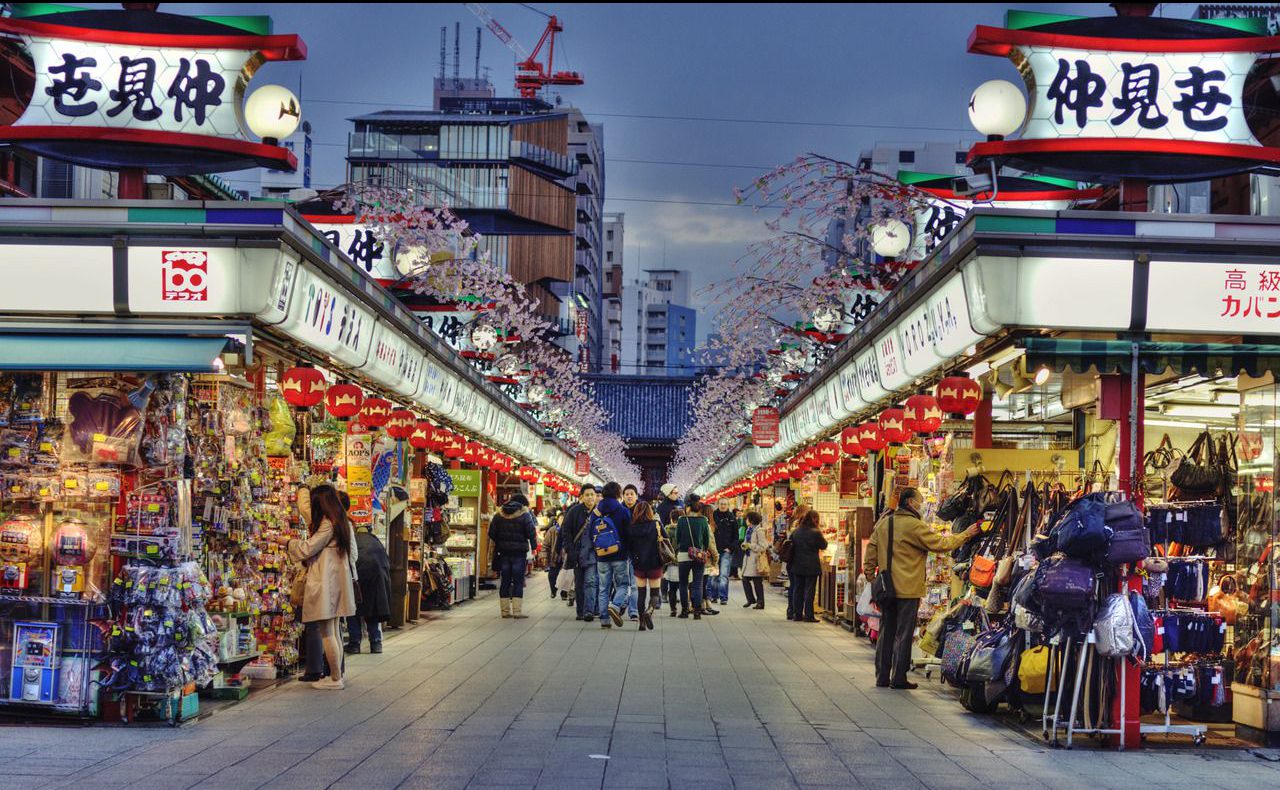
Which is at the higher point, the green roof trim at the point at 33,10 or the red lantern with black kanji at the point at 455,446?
the green roof trim at the point at 33,10

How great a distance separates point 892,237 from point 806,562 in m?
7.56

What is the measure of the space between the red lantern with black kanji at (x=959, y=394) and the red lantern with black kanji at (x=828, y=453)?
886 centimetres

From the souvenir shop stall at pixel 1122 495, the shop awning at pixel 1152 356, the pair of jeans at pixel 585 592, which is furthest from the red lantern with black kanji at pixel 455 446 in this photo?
the shop awning at pixel 1152 356

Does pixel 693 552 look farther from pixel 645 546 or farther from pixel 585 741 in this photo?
pixel 585 741

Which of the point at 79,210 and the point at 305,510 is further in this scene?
the point at 305,510

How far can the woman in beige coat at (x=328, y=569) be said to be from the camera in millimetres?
11828

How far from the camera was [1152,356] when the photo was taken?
385 inches

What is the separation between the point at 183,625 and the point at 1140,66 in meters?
8.07

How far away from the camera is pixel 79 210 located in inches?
388

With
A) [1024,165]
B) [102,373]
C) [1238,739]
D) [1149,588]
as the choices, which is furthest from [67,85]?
[1238,739]

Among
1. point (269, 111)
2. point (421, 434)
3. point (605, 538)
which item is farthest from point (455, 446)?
point (269, 111)

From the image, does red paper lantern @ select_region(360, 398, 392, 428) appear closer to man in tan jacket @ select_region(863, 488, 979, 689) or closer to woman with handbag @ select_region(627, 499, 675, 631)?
woman with handbag @ select_region(627, 499, 675, 631)

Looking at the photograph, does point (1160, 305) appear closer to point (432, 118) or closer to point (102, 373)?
point (102, 373)

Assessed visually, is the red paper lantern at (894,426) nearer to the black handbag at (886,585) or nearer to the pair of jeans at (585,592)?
the black handbag at (886,585)
